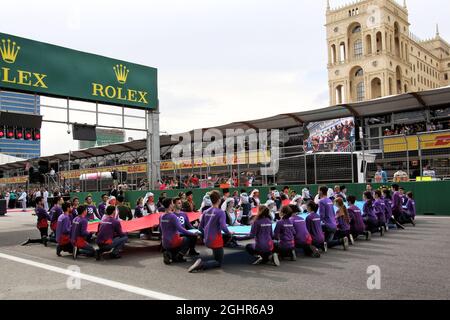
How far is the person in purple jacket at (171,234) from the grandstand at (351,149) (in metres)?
12.5

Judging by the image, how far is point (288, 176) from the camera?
2200cm

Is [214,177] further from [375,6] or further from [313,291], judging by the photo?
[375,6]

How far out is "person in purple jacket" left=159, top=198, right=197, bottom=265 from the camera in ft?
29.0

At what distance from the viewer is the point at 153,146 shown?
25.1m

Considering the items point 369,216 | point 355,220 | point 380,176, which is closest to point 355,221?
point 355,220

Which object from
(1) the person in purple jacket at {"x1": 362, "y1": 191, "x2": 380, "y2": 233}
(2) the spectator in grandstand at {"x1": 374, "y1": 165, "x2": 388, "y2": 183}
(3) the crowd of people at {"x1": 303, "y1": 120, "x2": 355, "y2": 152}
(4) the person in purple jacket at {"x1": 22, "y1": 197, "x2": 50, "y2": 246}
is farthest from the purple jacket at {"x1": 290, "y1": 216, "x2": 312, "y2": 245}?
(3) the crowd of people at {"x1": 303, "y1": 120, "x2": 355, "y2": 152}

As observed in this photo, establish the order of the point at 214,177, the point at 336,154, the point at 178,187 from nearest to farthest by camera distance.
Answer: the point at 336,154 < the point at 214,177 < the point at 178,187

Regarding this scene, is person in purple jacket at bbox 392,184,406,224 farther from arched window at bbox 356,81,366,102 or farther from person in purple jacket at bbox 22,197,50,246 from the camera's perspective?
arched window at bbox 356,81,366,102

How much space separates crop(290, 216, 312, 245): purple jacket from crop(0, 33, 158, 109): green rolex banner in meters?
14.8

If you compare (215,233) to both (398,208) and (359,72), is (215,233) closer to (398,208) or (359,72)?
(398,208)

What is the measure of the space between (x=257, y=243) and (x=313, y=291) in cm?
243
